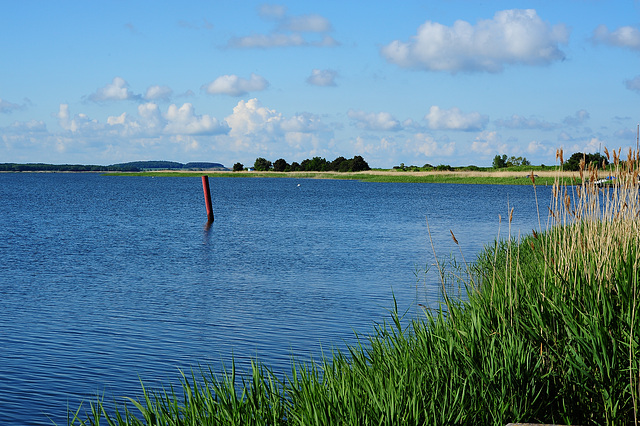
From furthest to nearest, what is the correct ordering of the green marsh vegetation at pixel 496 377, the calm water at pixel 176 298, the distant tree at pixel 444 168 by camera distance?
the distant tree at pixel 444 168 < the calm water at pixel 176 298 < the green marsh vegetation at pixel 496 377

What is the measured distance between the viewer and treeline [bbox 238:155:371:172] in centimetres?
15049

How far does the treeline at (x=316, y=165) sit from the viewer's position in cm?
15049

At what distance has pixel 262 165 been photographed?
177625 mm

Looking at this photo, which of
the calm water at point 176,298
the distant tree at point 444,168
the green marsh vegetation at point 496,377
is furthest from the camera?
the distant tree at point 444,168

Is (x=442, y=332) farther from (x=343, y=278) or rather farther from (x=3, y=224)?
Answer: (x=3, y=224)

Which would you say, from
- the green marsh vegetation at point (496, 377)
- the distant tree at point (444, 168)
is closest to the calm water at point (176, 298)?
the green marsh vegetation at point (496, 377)

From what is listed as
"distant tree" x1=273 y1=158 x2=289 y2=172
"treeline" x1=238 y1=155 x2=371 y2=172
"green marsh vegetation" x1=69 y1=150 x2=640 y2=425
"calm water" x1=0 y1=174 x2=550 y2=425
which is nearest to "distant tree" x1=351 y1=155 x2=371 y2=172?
"treeline" x1=238 y1=155 x2=371 y2=172

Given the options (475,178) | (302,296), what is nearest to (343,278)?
(302,296)

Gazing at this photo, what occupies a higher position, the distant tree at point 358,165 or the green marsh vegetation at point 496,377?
the distant tree at point 358,165

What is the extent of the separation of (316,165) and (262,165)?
62.3 feet

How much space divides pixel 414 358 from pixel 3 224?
3466 cm

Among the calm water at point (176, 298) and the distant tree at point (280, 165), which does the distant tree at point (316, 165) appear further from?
the calm water at point (176, 298)

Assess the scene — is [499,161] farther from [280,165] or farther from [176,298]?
[176,298]

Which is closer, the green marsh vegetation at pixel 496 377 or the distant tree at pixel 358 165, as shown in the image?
the green marsh vegetation at pixel 496 377
